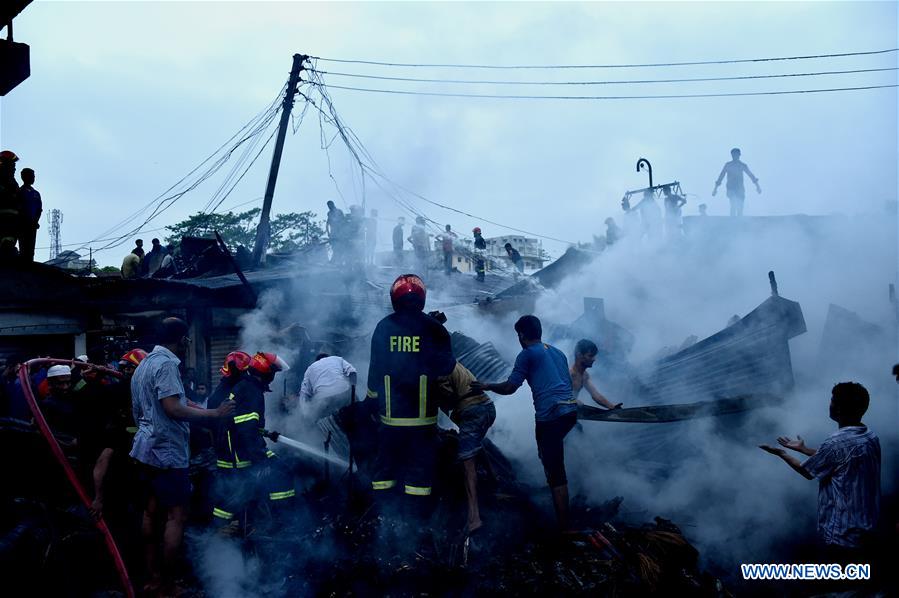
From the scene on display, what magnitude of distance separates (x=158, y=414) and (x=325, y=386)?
248 centimetres

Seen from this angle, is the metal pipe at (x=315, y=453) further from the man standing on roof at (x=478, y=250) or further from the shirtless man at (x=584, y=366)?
the man standing on roof at (x=478, y=250)

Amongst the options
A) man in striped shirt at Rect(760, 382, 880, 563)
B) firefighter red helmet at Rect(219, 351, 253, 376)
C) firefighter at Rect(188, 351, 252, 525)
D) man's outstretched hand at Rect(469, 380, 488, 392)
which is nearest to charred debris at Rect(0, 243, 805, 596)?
man's outstretched hand at Rect(469, 380, 488, 392)

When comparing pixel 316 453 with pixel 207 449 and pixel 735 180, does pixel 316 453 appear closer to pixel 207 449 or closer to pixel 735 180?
pixel 207 449

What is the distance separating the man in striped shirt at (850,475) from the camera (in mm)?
3602

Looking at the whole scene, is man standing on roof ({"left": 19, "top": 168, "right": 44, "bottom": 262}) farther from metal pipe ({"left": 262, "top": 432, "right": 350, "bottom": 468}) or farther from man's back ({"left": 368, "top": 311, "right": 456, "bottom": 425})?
man's back ({"left": 368, "top": 311, "right": 456, "bottom": 425})

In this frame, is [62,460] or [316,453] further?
[316,453]

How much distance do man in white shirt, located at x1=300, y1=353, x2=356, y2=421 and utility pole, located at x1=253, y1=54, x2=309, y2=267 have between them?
918 centimetres

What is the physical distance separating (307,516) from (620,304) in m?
8.71

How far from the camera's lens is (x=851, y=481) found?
363 cm

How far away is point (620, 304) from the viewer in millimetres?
12258

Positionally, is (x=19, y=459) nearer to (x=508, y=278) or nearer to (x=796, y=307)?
(x=796, y=307)

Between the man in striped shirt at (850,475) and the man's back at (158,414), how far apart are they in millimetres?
4357

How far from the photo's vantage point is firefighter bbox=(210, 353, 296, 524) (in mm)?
5227

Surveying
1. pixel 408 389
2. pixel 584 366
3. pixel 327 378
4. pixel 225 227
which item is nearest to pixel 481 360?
pixel 584 366
